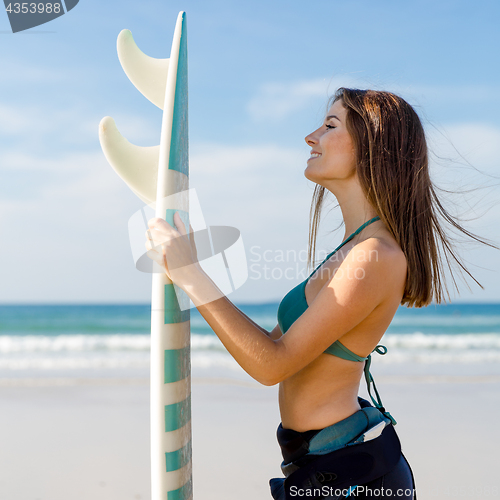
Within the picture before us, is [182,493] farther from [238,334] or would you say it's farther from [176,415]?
[238,334]

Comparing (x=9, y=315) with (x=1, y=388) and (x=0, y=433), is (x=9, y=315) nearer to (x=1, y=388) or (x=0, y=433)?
(x=1, y=388)

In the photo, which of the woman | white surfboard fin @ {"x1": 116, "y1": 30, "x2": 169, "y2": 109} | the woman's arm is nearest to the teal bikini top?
the woman

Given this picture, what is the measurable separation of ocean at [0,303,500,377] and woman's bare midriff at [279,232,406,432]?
7.91 m

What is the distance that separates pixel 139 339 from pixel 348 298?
51.4ft

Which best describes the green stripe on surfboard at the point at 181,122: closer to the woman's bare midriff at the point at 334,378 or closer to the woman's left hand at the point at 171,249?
the woman's left hand at the point at 171,249

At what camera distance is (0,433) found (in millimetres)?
5086

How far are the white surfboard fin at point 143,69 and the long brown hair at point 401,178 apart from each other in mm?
658

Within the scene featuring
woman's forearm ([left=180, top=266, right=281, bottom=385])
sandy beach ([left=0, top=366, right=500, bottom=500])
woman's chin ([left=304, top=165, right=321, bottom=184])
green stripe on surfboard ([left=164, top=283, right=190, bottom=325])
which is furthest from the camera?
sandy beach ([left=0, top=366, right=500, bottom=500])

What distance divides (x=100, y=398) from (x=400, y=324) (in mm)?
15067

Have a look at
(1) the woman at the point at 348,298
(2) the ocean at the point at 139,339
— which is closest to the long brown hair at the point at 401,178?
(1) the woman at the point at 348,298

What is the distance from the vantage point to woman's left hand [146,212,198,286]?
1271 mm

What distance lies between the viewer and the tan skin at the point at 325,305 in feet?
4.08

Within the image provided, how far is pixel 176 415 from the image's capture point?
5.01ft

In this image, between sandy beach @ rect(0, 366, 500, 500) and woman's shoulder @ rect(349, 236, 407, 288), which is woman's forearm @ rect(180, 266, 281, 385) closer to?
woman's shoulder @ rect(349, 236, 407, 288)
